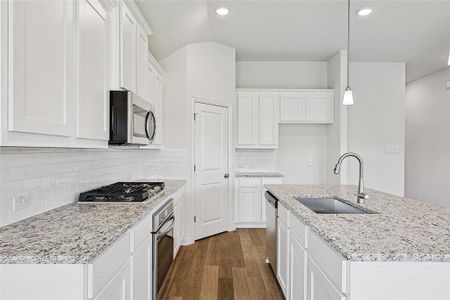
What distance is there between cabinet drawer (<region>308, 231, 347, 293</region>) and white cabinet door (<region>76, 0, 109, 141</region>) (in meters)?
1.40

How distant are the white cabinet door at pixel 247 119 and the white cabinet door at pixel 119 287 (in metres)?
3.39

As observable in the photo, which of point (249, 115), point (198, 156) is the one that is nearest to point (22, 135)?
point (198, 156)

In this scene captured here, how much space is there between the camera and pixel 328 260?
1304 millimetres

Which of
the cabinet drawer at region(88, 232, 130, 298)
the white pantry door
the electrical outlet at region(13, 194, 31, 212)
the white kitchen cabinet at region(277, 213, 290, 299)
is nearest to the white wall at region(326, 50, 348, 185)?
the white pantry door

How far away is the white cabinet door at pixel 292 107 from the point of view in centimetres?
479

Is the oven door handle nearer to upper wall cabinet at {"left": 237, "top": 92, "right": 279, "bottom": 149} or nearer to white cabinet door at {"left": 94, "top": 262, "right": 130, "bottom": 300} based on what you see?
white cabinet door at {"left": 94, "top": 262, "right": 130, "bottom": 300}

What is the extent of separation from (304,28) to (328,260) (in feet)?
10.9

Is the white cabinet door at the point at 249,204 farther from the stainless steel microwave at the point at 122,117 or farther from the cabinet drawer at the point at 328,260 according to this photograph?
the cabinet drawer at the point at 328,260

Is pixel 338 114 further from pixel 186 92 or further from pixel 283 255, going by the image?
pixel 283 255

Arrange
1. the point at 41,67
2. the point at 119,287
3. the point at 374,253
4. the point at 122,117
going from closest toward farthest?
the point at 374,253, the point at 41,67, the point at 119,287, the point at 122,117

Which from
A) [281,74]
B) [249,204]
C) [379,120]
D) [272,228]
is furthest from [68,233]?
[379,120]

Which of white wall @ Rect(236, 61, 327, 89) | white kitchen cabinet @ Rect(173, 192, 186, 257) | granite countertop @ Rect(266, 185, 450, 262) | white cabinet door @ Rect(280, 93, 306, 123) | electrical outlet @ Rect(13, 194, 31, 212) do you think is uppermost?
white wall @ Rect(236, 61, 327, 89)

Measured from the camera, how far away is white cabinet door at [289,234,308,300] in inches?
67.8

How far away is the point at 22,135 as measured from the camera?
3.58ft
